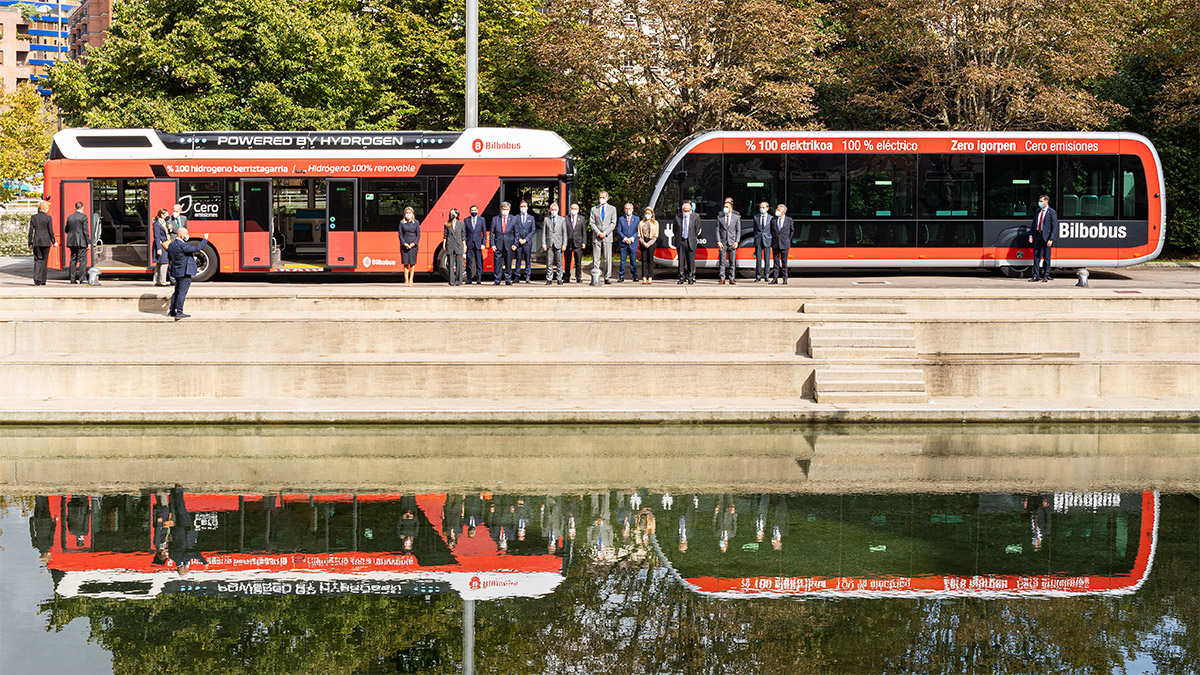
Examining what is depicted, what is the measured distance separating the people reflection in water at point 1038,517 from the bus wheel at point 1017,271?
13.7 m

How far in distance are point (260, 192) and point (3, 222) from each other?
2582cm

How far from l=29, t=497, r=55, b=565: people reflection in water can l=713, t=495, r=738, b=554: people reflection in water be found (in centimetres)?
580

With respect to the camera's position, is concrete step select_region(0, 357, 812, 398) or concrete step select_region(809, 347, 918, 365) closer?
concrete step select_region(0, 357, 812, 398)

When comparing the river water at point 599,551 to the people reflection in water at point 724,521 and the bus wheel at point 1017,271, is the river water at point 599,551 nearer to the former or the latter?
the people reflection in water at point 724,521

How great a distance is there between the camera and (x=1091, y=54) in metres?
31.8

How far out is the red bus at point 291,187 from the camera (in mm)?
25078

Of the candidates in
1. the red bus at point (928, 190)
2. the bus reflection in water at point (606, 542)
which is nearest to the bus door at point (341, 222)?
the red bus at point (928, 190)

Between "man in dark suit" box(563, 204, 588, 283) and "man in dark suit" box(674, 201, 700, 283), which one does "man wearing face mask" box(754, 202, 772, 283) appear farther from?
"man in dark suit" box(563, 204, 588, 283)

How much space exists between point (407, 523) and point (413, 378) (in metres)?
6.14

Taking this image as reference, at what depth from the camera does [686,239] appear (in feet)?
78.2

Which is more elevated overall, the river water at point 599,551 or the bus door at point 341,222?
the bus door at point 341,222

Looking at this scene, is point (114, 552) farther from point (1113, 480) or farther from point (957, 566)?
point (1113, 480)

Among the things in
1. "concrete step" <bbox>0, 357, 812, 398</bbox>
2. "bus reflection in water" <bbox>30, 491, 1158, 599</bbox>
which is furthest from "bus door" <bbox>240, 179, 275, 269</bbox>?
"bus reflection in water" <bbox>30, 491, 1158, 599</bbox>

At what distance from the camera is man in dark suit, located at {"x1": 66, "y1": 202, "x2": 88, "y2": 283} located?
23.5m
